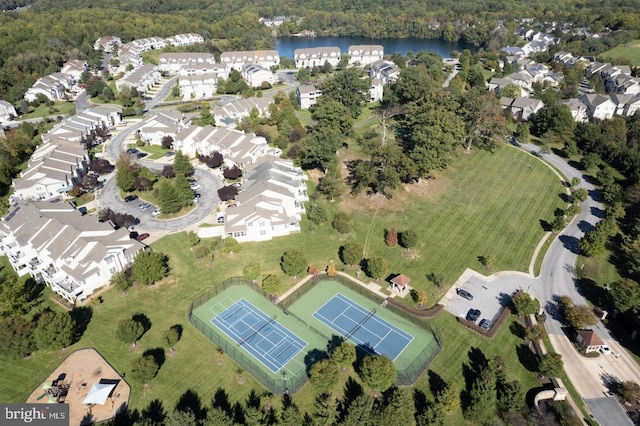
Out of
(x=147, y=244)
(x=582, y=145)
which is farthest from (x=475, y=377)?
(x=582, y=145)

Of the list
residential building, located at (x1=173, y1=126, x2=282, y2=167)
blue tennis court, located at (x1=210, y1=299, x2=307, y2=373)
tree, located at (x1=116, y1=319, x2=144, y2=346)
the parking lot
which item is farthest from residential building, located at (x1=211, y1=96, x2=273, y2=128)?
the parking lot

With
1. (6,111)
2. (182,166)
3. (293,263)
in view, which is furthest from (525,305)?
(6,111)

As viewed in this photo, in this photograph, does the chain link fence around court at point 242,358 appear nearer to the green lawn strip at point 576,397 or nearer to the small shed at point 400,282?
the small shed at point 400,282

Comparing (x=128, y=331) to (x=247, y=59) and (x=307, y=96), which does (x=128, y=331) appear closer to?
(x=307, y=96)

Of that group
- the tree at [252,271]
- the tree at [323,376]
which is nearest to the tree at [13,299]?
the tree at [252,271]

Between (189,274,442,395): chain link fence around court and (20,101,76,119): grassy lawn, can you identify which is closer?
(189,274,442,395): chain link fence around court

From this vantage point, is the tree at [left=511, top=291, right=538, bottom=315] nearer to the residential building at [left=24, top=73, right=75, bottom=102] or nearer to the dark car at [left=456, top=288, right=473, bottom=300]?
the dark car at [left=456, top=288, right=473, bottom=300]
